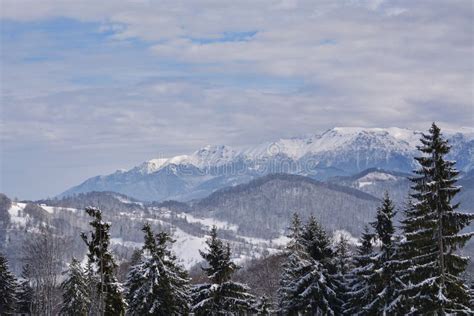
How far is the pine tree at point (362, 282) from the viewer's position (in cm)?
4438

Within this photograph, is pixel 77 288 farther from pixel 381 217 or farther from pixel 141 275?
pixel 381 217

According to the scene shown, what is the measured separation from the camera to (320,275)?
4841 cm

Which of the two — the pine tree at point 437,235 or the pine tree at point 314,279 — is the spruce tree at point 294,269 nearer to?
the pine tree at point 314,279

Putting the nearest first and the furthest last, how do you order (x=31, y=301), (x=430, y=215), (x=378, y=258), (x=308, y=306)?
(x=430, y=215) → (x=378, y=258) → (x=308, y=306) → (x=31, y=301)

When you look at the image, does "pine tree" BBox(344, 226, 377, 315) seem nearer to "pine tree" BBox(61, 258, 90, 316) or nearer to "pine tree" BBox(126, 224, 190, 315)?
"pine tree" BBox(126, 224, 190, 315)

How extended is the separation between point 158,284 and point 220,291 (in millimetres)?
4842

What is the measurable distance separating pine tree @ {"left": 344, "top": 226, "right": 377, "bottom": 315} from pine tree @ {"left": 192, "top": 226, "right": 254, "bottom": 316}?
26.0 ft

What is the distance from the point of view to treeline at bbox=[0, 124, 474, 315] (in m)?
33.1

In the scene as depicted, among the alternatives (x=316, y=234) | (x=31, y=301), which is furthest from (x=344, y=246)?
(x=31, y=301)

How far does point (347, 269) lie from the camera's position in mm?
55969

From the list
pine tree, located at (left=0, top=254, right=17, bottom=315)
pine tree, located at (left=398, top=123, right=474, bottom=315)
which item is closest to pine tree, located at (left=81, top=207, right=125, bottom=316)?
pine tree, located at (left=398, top=123, right=474, bottom=315)

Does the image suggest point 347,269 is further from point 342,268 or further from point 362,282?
point 362,282

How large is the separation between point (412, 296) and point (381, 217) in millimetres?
9659

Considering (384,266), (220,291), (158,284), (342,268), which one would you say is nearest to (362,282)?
(384,266)
